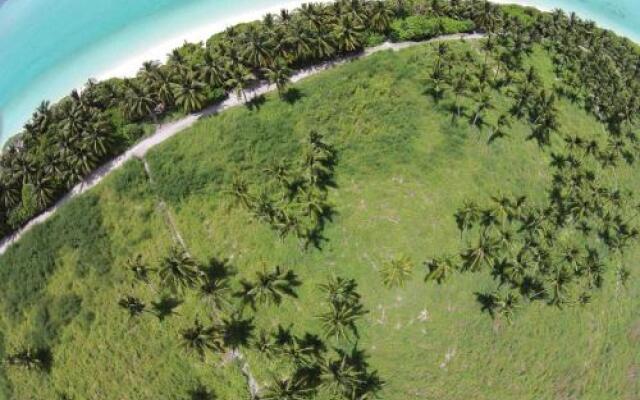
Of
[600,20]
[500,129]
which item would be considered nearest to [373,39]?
[500,129]

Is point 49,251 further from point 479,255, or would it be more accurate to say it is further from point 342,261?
point 479,255

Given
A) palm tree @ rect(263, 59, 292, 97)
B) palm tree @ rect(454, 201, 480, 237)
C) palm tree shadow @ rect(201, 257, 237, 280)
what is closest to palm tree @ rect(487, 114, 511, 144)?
palm tree @ rect(454, 201, 480, 237)

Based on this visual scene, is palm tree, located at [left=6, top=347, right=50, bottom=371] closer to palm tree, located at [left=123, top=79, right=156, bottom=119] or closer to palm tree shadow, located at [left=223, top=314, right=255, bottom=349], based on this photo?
palm tree shadow, located at [left=223, top=314, right=255, bottom=349]

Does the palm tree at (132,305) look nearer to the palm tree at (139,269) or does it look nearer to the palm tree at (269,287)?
the palm tree at (139,269)

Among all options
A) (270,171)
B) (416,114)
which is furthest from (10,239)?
(416,114)

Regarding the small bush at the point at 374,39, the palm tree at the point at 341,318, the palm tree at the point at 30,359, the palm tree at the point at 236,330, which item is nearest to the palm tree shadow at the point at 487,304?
the palm tree at the point at 341,318

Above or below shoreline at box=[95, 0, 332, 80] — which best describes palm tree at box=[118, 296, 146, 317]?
below
